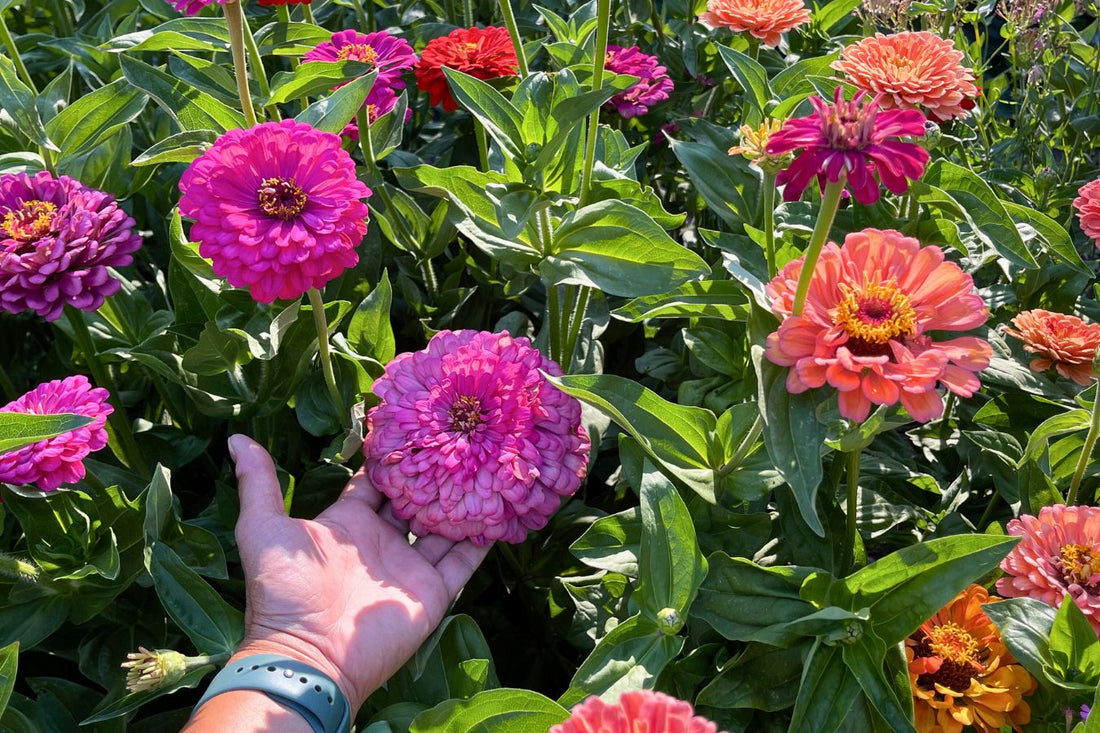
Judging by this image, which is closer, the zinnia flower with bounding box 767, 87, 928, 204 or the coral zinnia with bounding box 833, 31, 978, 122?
the zinnia flower with bounding box 767, 87, 928, 204

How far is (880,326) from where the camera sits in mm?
927

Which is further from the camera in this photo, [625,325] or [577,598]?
[625,325]

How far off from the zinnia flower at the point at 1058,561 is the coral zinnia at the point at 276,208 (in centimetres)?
87

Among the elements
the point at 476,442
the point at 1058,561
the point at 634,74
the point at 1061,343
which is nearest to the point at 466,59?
the point at 634,74

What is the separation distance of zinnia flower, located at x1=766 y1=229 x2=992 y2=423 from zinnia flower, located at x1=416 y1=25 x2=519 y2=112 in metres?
0.90

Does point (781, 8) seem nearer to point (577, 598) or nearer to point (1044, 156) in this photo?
point (1044, 156)

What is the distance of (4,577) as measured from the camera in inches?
48.0

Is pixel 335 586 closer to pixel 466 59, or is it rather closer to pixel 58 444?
pixel 58 444

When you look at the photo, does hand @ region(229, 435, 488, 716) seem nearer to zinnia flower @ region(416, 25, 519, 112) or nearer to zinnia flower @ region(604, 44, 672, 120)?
zinnia flower @ region(416, 25, 519, 112)

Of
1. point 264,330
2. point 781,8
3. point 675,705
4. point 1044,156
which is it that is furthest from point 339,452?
point 1044,156

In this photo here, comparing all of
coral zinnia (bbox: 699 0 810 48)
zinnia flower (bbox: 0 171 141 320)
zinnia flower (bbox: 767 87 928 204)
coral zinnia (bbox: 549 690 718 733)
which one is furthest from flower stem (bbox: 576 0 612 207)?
coral zinnia (bbox: 549 690 718 733)

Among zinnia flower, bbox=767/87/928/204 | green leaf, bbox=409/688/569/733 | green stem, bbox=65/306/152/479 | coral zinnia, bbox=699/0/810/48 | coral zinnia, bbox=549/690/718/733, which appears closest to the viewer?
coral zinnia, bbox=549/690/718/733

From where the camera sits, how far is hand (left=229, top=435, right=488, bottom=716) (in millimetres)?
1179

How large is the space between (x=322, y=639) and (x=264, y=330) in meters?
0.47
